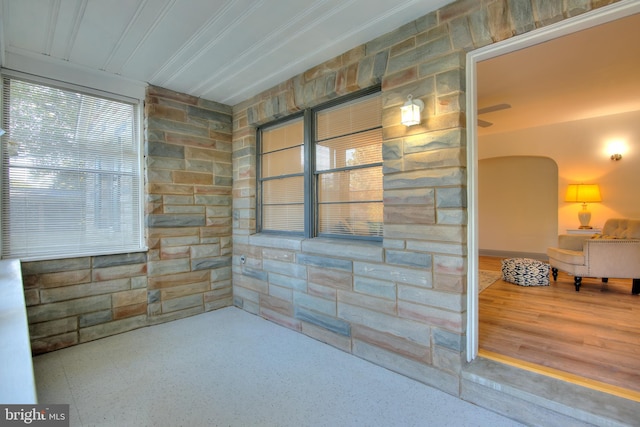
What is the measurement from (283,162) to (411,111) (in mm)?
1788

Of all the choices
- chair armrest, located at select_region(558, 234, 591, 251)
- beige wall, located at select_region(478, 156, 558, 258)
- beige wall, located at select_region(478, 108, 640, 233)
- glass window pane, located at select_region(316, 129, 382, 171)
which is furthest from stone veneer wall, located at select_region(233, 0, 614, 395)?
beige wall, located at select_region(478, 156, 558, 258)

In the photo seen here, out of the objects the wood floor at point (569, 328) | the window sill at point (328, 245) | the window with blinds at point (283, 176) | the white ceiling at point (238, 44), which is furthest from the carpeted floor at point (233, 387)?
the white ceiling at point (238, 44)

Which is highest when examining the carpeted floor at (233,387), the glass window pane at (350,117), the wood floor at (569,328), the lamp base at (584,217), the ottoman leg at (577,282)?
the glass window pane at (350,117)

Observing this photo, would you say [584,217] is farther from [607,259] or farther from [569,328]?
[569,328]

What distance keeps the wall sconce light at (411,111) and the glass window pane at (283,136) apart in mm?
1400

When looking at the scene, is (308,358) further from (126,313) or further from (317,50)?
(317,50)

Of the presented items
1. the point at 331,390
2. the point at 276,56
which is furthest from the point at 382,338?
the point at 276,56

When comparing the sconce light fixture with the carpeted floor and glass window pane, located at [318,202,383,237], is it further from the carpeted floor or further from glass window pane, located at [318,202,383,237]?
the carpeted floor

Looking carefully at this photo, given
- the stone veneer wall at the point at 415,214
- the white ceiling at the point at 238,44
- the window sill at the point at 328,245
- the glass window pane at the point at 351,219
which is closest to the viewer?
the stone veneer wall at the point at 415,214

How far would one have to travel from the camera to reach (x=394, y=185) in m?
2.28

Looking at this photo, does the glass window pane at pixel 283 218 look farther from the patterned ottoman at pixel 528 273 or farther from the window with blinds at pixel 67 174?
the patterned ottoman at pixel 528 273

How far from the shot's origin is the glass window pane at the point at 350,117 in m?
2.63

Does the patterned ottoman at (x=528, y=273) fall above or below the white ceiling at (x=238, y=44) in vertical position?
below

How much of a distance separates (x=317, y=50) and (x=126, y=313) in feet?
10.7
